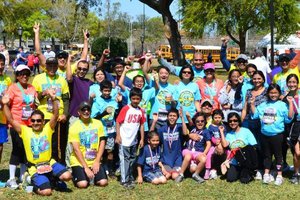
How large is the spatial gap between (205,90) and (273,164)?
5.40 feet

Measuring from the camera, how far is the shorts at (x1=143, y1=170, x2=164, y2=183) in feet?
22.0

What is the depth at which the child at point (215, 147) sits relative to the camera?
699 cm

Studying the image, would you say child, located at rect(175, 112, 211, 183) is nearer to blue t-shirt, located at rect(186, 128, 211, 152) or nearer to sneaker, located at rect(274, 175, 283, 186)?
blue t-shirt, located at rect(186, 128, 211, 152)

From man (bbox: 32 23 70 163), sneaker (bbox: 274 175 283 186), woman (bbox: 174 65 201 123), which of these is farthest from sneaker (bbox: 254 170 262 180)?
man (bbox: 32 23 70 163)

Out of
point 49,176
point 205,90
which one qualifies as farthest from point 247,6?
point 49,176

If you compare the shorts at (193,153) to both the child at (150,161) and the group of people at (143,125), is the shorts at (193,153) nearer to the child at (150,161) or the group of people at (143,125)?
the group of people at (143,125)

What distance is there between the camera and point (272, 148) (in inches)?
266

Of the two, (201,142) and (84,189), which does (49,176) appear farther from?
(201,142)

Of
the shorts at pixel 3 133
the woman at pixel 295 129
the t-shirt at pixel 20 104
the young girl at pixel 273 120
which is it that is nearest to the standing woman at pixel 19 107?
the t-shirt at pixel 20 104

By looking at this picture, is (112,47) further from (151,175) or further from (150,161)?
(151,175)

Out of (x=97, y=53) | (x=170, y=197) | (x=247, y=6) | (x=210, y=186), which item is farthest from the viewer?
(x=97, y=53)

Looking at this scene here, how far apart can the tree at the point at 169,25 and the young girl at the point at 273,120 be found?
18.0 metres

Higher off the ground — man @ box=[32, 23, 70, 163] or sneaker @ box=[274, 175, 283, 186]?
man @ box=[32, 23, 70, 163]

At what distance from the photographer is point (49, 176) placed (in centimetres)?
621
